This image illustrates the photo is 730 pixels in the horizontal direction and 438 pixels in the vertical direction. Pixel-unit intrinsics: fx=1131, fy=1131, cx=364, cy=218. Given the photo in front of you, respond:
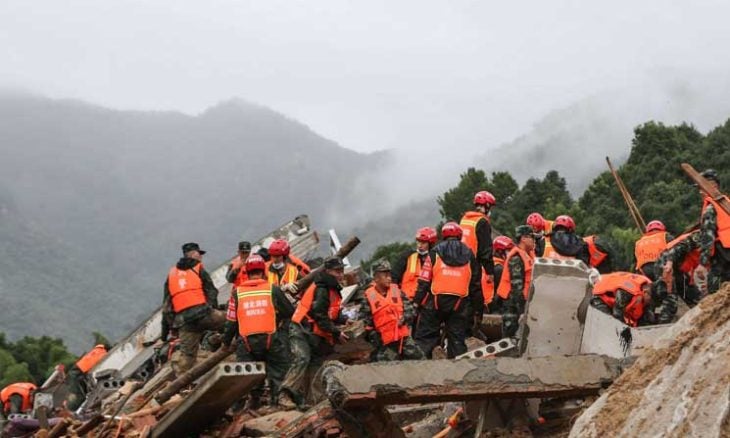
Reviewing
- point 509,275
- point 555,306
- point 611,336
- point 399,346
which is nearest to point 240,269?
point 399,346

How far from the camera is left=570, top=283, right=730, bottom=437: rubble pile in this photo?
188 inches

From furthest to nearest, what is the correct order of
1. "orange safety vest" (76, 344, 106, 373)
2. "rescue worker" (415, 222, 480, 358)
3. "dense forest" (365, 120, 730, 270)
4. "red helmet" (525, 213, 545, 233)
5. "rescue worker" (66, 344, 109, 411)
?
"dense forest" (365, 120, 730, 270)
"orange safety vest" (76, 344, 106, 373)
"rescue worker" (66, 344, 109, 411)
"red helmet" (525, 213, 545, 233)
"rescue worker" (415, 222, 480, 358)

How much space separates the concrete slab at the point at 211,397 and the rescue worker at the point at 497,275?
329 centimetres

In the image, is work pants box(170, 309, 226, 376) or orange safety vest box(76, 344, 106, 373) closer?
→ work pants box(170, 309, 226, 376)

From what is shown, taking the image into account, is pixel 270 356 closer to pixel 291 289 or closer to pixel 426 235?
pixel 291 289

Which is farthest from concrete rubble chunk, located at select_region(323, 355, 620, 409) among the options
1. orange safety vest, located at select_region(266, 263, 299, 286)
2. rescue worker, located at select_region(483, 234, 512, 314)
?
orange safety vest, located at select_region(266, 263, 299, 286)

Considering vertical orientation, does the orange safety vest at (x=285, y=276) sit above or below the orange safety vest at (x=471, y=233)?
below

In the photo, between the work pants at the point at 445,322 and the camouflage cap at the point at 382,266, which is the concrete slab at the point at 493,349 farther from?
the camouflage cap at the point at 382,266

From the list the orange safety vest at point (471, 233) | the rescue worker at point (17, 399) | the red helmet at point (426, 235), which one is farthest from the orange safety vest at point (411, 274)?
the rescue worker at point (17, 399)

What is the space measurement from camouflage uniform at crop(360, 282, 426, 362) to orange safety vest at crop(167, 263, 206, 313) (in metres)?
2.50

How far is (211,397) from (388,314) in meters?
1.93

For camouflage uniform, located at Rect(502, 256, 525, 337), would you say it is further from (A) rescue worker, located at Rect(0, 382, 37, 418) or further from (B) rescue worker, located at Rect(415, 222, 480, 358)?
(A) rescue worker, located at Rect(0, 382, 37, 418)

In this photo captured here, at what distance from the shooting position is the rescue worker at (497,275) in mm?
12617

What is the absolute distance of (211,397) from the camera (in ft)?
33.3
